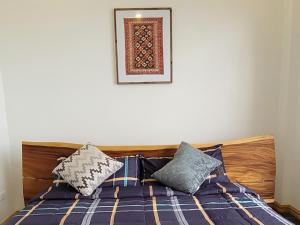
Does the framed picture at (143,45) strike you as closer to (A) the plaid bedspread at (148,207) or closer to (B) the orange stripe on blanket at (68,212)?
(A) the plaid bedspread at (148,207)

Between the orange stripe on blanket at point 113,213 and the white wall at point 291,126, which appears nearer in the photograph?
the orange stripe on blanket at point 113,213

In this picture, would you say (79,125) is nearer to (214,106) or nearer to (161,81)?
(161,81)

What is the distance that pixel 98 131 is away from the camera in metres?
2.85

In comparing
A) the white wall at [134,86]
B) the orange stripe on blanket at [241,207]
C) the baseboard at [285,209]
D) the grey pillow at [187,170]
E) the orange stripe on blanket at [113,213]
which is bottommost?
the baseboard at [285,209]

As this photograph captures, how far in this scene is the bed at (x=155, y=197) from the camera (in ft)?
5.64

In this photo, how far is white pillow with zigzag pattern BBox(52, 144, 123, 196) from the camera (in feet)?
7.12

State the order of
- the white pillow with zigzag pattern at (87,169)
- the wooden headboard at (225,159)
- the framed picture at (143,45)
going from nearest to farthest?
the white pillow with zigzag pattern at (87,169), the wooden headboard at (225,159), the framed picture at (143,45)

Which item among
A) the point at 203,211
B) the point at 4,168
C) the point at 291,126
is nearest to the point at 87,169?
the point at 203,211

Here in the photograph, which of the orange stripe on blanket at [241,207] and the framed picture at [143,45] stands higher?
the framed picture at [143,45]

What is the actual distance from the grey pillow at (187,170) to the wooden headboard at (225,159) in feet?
0.81

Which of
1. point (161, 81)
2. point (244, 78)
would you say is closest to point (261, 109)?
point (244, 78)

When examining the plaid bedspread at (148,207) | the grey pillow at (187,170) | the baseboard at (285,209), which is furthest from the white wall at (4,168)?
the baseboard at (285,209)

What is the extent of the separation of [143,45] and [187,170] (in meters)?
1.34

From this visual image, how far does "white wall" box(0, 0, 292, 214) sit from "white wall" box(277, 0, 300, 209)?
0.10 metres
